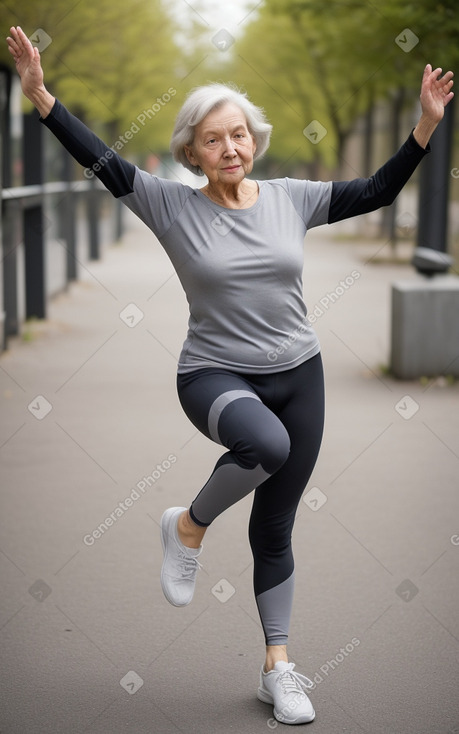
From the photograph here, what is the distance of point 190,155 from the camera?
346 cm

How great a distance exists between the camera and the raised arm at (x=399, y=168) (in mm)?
3408

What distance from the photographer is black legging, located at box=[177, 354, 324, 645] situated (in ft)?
10.4

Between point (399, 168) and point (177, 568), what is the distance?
1410mm

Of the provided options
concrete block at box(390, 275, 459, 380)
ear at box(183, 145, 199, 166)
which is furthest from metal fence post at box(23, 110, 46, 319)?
ear at box(183, 145, 199, 166)

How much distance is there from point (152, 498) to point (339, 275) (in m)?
12.9

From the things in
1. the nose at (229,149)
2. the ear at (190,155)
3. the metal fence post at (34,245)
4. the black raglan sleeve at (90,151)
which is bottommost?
the nose at (229,149)

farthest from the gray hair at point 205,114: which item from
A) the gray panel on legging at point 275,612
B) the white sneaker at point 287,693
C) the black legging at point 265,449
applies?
the white sneaker at point 287,693

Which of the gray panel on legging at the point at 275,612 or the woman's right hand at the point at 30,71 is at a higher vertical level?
the woman's right hand at the point at 30,71

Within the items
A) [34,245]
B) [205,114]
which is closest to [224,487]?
[205,114]

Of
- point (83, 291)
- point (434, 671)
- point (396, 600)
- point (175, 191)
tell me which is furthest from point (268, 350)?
point (83, 291)

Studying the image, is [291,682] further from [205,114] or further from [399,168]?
[205,114]

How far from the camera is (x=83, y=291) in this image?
16.3 m

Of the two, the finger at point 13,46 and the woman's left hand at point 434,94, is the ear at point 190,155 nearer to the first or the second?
the finger at point 13,46

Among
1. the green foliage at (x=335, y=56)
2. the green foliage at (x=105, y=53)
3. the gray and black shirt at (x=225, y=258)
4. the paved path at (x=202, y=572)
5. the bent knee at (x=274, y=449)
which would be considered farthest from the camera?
the green foliage at (x=105, y=53)
